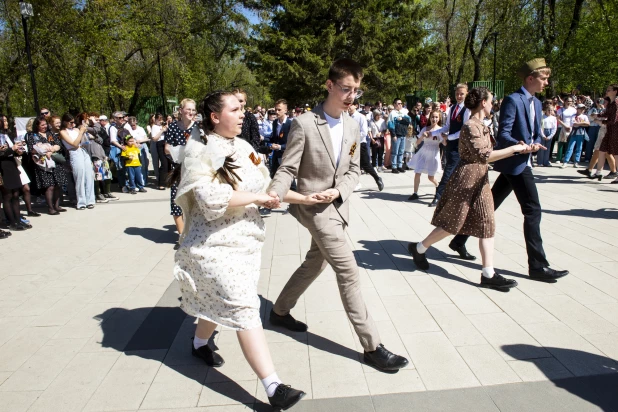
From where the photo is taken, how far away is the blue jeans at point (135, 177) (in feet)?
35.9

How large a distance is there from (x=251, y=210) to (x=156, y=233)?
4716 mm

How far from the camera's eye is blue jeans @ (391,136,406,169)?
1246 centimetres

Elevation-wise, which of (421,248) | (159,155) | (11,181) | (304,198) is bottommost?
(421,248)

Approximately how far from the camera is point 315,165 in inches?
117

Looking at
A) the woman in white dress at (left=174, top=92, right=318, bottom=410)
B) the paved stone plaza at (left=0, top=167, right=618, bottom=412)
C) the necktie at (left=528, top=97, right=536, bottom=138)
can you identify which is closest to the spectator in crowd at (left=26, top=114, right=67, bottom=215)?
the paved stone plaza at (left=0, top=167, right=618, bottom=412)

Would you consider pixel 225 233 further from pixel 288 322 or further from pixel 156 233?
pixel 156 233

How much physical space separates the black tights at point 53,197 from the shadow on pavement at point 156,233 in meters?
2.43

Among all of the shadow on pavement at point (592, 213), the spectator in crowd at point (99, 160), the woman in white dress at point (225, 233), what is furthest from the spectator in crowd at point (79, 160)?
the shadow on pavement at point (592, 213)

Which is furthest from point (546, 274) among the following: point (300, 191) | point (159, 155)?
point (159, 155)

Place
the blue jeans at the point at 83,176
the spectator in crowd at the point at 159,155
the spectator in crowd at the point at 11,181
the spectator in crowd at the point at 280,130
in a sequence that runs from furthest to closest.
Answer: the spectator in crowd at the point at 159,155 → the blue jeans at the point at 83,176 → the spectator in crowd at the point at 280,130 → the spectator in crowd at the point at 11,181

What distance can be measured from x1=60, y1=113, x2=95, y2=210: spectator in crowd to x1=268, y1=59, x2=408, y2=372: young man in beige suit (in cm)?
716

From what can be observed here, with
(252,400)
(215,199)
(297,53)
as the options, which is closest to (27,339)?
(252,400)

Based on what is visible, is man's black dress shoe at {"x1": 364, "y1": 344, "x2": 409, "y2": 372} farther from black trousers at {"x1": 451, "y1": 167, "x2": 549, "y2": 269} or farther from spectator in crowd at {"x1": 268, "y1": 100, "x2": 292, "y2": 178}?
spectator in crowd at {"x1": 268, "y1": 100, "x2": 292, "y2": 178}

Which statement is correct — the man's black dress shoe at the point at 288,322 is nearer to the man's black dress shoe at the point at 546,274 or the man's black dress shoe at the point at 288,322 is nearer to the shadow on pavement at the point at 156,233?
the man's black dress shoe at the point at 546,274
